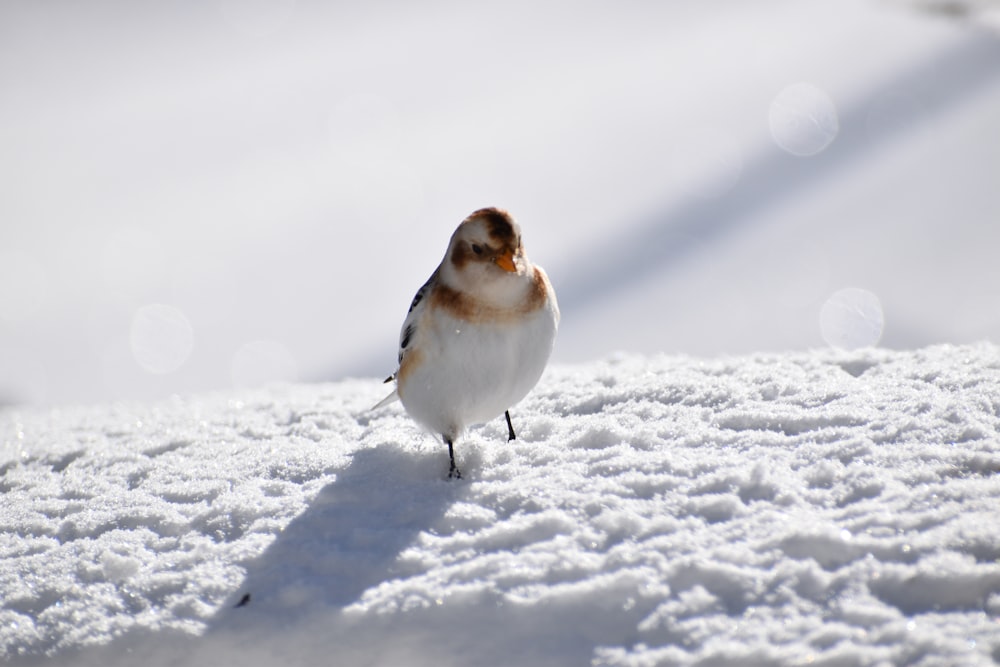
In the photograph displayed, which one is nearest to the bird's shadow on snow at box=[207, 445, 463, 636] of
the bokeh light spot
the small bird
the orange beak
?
the small bird

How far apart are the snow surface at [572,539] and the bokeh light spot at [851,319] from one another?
6307 millimetres

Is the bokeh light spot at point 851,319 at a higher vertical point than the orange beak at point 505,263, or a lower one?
lower

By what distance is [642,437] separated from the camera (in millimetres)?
3451

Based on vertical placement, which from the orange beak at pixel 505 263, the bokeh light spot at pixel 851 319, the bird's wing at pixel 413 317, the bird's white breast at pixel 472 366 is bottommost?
the bokeh light spot at pixel 851 319

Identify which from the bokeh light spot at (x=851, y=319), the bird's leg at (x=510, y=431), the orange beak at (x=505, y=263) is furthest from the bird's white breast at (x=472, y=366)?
the bokeh light spot at (x=851, y=319)

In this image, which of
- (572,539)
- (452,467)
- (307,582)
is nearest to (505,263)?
(452,467)

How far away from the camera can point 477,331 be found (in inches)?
129

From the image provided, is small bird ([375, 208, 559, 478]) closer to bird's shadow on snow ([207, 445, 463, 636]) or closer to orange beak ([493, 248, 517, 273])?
orange beak ([493, 248, 517, 273])

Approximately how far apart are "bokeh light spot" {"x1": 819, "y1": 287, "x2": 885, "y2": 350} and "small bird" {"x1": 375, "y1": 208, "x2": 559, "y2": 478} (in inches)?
294

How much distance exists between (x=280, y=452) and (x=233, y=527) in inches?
30.1

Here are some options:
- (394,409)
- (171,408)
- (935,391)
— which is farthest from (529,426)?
(171,408)

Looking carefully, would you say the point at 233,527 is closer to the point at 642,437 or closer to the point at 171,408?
the point at 642,437

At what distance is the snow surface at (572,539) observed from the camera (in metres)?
2.29

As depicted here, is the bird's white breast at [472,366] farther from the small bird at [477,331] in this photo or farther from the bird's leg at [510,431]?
the bird's leg at [510,431]
